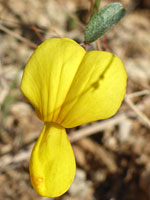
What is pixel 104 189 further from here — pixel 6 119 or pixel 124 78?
pixel 124 78

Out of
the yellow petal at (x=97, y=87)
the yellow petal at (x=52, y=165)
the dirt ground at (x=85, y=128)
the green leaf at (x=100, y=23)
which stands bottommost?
the dirt ground at (x=85, y=128)

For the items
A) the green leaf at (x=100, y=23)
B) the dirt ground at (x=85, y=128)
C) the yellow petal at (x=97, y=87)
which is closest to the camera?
the yellow petal at (x=97, y=87)

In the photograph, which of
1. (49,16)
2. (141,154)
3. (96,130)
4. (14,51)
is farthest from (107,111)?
(49,16)

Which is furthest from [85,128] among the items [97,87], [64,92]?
[97,87]

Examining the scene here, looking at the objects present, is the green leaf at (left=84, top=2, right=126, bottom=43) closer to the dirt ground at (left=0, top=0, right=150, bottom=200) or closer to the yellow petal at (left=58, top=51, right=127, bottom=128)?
the yellow petal at (left=58, top=51, right=127, bottom=128)

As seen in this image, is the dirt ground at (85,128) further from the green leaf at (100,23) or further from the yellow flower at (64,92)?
the yellow flower at (64,92)

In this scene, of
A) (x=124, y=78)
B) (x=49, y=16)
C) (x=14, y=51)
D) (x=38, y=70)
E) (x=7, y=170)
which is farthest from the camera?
(x=49, y=16)

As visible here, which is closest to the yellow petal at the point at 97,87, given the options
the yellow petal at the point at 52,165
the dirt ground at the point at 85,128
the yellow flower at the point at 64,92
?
the yellow flower at the point at 64,92

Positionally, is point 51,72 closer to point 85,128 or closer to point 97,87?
point 97,87
